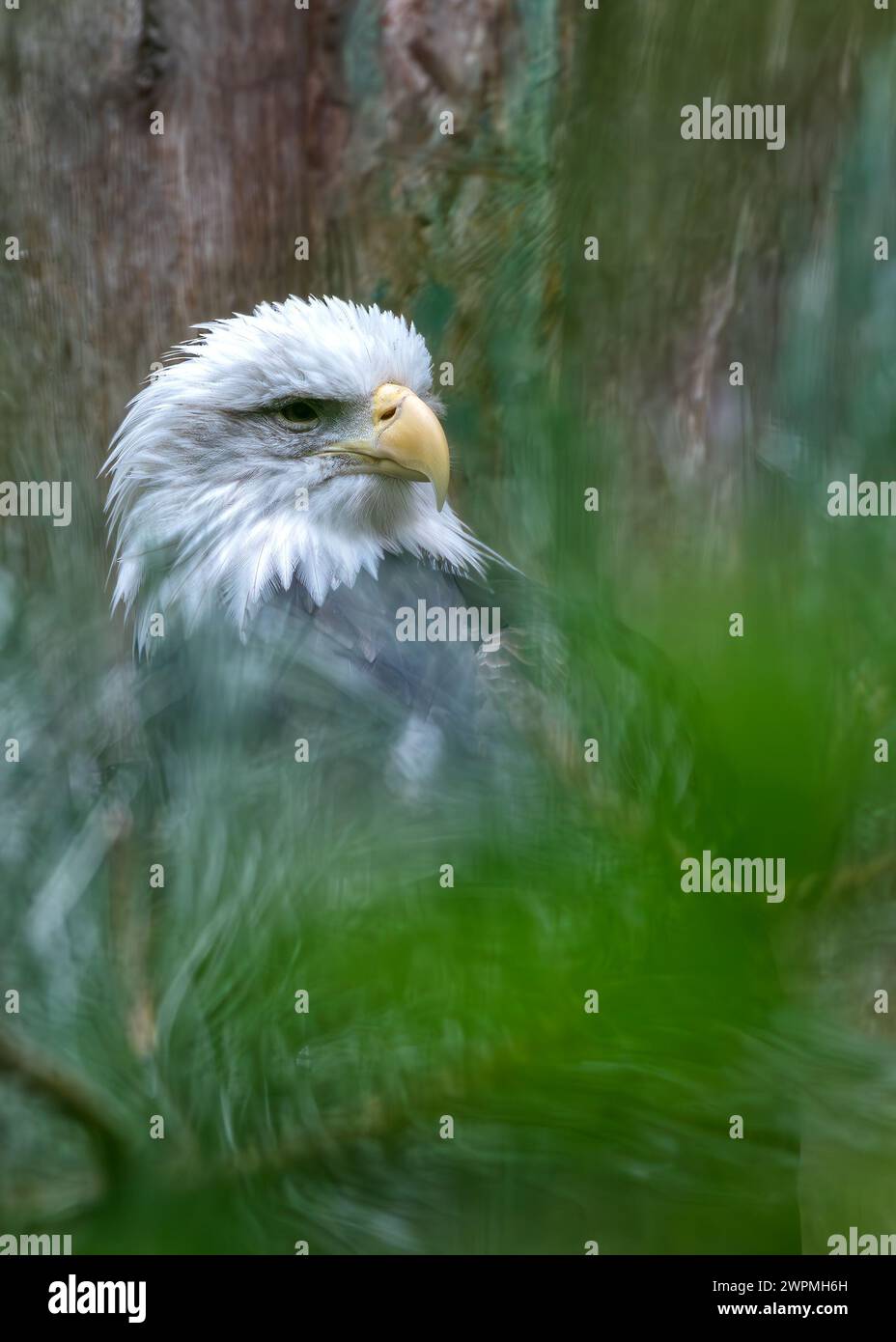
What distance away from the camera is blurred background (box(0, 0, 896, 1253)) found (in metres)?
0.30

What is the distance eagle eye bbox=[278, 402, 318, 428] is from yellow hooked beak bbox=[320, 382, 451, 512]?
0.12ft

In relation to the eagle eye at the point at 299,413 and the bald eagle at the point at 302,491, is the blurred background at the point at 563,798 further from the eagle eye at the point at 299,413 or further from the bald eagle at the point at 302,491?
the eagle eye at the point at 299,413

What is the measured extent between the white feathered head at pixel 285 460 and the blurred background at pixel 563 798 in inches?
8.6

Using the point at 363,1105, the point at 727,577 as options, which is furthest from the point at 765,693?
the point at 363,1105

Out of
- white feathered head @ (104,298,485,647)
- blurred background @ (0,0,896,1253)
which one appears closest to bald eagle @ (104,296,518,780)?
white feathered head @ (104,298,485,647)

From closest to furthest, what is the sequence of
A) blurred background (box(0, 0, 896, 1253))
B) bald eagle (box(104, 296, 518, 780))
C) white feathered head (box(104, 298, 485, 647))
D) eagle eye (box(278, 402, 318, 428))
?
blurred background (box(0, 0, 896, 1253)) → bald eagle (box(104, 296, 518, 780)) → white feathered head (box(104, 298, 485, 647)) → eagle eye (box(278, 402, 318, 428))

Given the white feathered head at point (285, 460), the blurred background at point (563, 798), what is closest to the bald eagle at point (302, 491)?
the white feathered head at point (285, 460)

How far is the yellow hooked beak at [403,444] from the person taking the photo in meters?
1.06

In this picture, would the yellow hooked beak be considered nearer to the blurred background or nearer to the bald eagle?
the bald eagle

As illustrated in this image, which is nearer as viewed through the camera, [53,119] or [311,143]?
Result: [53,119]

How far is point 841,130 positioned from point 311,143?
1.66ft

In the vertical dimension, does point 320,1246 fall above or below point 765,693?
below

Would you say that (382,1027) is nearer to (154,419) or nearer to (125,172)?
(125,172)

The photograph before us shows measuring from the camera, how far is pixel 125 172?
0.94 meters
